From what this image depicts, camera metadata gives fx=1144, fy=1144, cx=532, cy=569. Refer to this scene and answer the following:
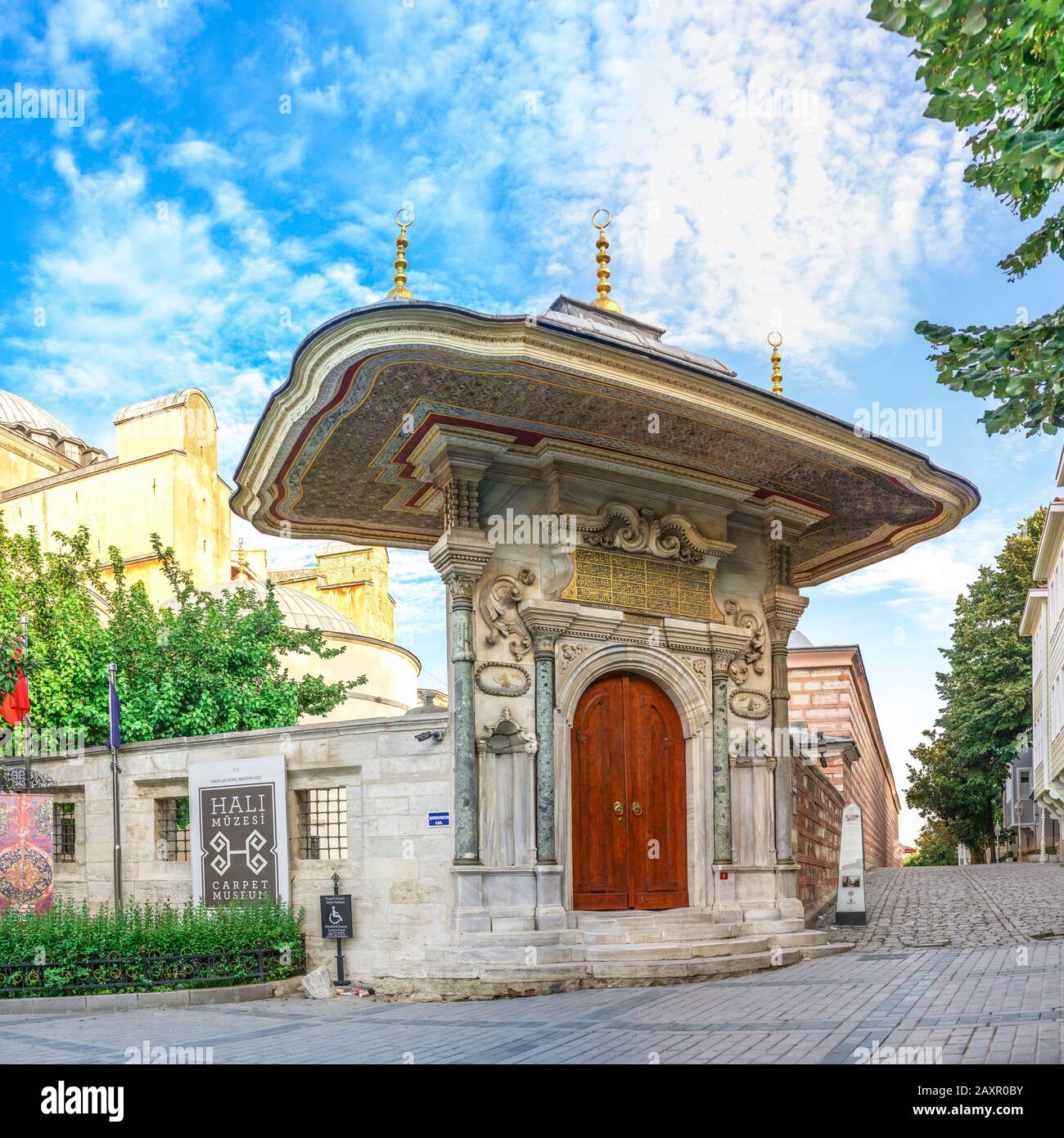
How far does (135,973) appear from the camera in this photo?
11.4 m

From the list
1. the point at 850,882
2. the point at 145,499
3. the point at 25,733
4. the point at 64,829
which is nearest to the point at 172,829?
the point at 64,829

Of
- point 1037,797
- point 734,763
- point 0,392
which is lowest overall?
point 1037,797

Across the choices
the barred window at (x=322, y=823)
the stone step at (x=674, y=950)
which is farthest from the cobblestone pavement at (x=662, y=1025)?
the barred window at (x=322, y=823)

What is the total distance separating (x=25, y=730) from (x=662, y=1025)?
11140mm

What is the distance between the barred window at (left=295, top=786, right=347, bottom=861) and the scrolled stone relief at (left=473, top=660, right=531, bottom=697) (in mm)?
2152

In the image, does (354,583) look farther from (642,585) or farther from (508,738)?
(508,738)

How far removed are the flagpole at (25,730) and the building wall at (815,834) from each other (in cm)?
979

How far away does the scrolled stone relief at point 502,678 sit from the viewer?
11.9 metres

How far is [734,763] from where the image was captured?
44.1 ft

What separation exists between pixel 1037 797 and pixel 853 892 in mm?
26816

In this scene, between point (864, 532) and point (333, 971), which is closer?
point (333, 971)

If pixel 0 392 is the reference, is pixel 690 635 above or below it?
below
